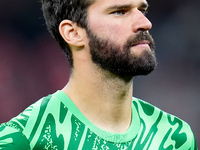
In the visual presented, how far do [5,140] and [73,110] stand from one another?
45 cm

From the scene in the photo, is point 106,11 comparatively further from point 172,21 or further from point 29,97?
point 172,21

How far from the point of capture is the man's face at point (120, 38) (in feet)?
6.40

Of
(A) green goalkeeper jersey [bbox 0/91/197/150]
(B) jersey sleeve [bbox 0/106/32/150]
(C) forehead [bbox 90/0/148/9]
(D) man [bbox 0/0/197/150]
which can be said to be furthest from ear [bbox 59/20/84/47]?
(B) jersey sleeve [bbox 0/106/32/150]

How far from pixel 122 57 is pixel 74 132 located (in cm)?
52

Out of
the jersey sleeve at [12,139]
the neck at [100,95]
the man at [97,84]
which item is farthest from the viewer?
the neck at [100,95]

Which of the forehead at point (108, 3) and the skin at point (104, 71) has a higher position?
the forehead at point (108, 3)

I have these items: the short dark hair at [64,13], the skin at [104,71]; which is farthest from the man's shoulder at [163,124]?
the short dark hair at [64,13]

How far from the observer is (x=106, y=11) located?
6.55ft

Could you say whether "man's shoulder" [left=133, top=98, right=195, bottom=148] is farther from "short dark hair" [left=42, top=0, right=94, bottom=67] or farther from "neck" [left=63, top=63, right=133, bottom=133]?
"short dark hair" [left=42, top=0, right=94, bottom=67]

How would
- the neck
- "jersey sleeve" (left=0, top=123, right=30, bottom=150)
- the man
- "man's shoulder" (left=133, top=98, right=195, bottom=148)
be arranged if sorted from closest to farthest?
"jersey sleeve" (left=0, top=123, right=30, bottom=150) < the man < the neck < "man's shoulder" (left=133, top=98, right=195, bottom=148)

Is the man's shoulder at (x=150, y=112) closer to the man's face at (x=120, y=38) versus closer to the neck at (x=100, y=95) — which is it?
the neck at (x=100, y=95)

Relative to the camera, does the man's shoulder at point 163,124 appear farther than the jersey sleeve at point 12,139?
Yes

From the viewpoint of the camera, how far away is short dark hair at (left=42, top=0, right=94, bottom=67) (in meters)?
2.07

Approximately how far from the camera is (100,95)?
80.2 inches
